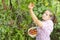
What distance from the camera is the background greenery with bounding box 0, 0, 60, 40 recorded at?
4.30 meters

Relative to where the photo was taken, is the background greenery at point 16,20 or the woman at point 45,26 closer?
the woman at point 45,26

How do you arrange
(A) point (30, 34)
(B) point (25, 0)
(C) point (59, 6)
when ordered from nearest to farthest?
(A) point (30, 34), (B) point (25, 0), (C) point (59, 6)

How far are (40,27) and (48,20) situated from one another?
0.16m

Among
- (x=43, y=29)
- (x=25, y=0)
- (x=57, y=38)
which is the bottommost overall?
(x=57, y=38)

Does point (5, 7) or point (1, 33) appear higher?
point (5, 7)

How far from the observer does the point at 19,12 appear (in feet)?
14.4

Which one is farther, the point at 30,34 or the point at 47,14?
the point at 30,34

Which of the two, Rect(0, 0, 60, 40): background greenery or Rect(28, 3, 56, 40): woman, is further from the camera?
Rect(0, 0, 60, 40): background greenery

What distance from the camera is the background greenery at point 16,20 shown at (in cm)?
430

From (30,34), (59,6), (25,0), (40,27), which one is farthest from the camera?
(59,6)

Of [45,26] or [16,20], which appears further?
[16,20]

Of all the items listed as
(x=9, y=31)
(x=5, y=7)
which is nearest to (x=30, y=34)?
(x=9, y=31)

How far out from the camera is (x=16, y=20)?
4.40m

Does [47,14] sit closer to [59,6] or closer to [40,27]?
[40,27]
